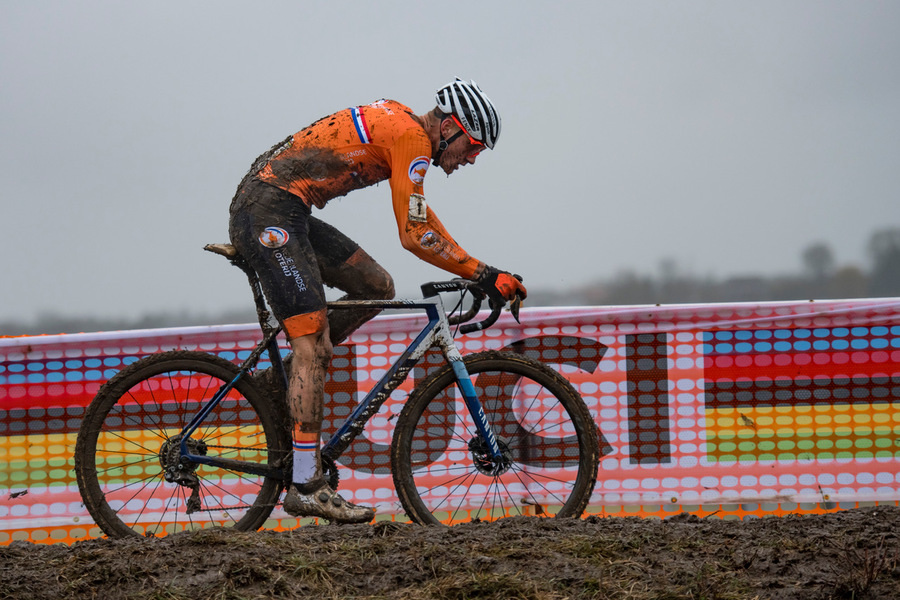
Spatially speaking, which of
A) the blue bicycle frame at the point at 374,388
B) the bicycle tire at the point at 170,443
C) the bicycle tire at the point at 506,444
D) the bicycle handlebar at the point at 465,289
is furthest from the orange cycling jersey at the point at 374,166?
the bicycle tire at the point at 170,443

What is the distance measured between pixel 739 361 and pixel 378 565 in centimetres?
251

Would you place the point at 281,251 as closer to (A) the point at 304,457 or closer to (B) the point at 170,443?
(A) the point at 304,457

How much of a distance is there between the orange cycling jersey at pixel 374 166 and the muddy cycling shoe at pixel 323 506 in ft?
3.28

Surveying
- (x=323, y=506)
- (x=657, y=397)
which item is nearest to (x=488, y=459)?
(x=323, y=506)

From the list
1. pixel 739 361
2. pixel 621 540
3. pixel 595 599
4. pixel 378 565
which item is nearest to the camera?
pixel 595 599

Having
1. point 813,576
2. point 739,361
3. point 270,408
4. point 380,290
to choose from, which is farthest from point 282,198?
point 739,361

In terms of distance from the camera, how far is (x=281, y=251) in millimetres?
3207

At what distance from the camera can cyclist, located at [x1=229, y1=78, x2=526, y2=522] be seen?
3.18 meters

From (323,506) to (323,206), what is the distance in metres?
1.21

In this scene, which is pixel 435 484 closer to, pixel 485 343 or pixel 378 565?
pixel 485 343

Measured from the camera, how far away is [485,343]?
14.2 feet

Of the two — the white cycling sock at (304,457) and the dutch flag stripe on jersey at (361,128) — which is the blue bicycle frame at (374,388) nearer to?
the white cycling sock at (304,457)

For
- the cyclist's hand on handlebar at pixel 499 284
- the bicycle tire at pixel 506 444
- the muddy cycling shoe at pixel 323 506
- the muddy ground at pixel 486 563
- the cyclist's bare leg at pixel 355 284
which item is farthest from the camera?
the bicycle tire at pixel 506 444

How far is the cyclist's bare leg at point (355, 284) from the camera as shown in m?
3.50
